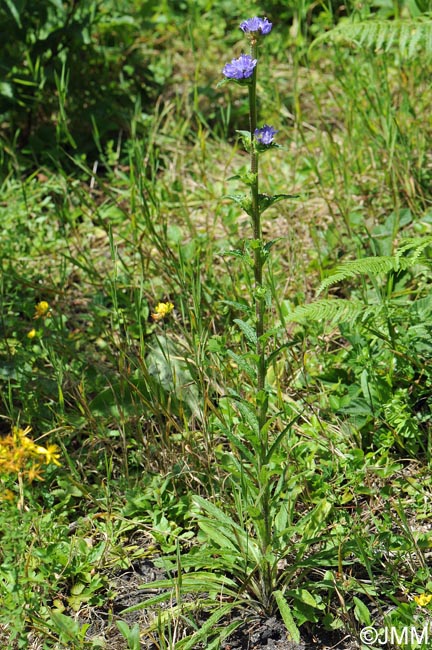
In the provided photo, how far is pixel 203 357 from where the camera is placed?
2416 mm

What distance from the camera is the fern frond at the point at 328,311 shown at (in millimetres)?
2234

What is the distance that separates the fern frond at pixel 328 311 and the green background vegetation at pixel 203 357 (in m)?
0.01

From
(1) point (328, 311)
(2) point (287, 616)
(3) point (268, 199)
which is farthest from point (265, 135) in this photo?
(2) point (287, 616)

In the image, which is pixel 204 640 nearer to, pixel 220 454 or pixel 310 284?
pixel 220 454

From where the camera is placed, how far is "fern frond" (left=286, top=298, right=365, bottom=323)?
2.23 m

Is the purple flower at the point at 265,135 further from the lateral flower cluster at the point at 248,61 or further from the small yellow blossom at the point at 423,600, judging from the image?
the small yellow blossom at the point at 423,600

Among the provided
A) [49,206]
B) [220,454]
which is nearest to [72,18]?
[49,206]

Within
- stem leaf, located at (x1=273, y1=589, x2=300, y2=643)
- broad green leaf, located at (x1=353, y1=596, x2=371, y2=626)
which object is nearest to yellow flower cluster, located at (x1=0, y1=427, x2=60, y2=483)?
stem leaf, located at (x1=273, y1=589, x2=300, y2=643)

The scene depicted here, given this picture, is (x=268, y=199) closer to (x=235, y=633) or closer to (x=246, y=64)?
(x=246, y=64)

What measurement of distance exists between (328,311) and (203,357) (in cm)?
40

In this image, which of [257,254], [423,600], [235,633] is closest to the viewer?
[257,254]

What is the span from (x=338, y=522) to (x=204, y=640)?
535 mm

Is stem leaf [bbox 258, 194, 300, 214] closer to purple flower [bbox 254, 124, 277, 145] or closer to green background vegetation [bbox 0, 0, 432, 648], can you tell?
purple flower [bbox 254, 124, 277, 145]

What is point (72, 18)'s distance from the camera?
3990mm
